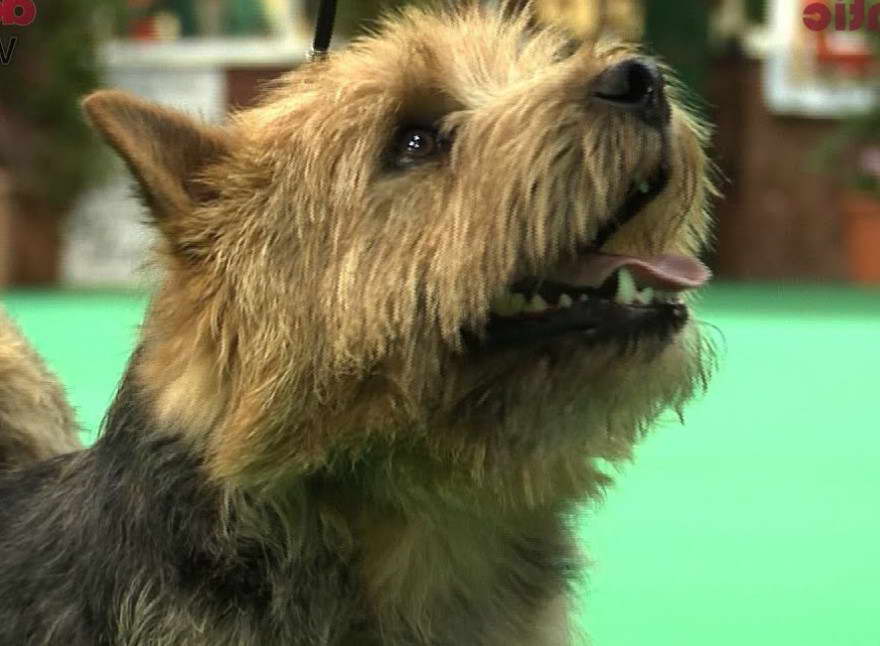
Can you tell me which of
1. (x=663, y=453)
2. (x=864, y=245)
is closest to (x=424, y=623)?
(x=663, y=453)

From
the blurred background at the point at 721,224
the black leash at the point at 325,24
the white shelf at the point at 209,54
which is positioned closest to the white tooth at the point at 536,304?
the black leash at the point at 325,24

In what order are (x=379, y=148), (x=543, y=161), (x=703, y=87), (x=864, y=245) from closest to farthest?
(x=543, y=161)
(x=379, y=148)
(x=864, y=245)
(x=703, y=87)

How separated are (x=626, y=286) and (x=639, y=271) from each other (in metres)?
0.02

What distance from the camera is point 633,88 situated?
1484 mm

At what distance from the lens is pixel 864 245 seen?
880 cm

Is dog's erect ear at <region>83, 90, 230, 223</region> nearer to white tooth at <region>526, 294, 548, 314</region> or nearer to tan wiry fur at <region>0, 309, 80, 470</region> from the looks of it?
white tooth at <region>526, 294, 548, 314</region>

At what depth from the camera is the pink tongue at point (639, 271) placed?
1551 mm

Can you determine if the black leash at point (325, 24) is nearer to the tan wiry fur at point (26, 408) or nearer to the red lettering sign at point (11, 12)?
the tan wiry fur at point (26, 408)

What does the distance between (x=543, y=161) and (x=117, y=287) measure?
8346mm

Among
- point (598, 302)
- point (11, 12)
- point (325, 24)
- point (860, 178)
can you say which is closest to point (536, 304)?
point (598, 302)

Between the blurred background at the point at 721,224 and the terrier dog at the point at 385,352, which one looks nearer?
the terrier dog at the point at 385,352

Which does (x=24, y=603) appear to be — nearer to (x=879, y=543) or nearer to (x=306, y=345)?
(x=306, y=345)

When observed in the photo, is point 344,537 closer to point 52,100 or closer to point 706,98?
point 706,98

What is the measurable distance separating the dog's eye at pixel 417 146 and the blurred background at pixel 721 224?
5.53ft
